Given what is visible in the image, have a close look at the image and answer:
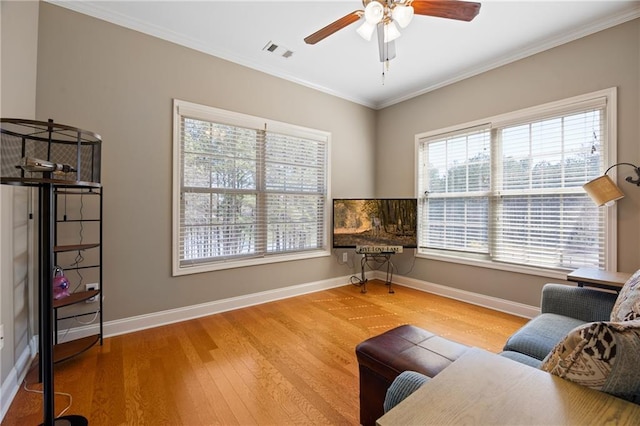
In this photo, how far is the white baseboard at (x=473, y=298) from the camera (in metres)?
3.00

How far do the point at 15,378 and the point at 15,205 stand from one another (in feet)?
3.65

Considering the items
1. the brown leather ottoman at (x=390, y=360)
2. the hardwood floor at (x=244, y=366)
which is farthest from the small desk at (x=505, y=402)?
the hardwood floor at (x=244, y=366)

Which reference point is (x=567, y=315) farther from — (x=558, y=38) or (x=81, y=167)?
(x=81, y=167)

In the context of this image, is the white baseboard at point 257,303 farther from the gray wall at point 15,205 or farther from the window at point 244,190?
the gray wall at point 15,205

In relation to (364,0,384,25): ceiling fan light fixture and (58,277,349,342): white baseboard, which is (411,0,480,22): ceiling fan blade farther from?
(58,277,349,342): white baseboard

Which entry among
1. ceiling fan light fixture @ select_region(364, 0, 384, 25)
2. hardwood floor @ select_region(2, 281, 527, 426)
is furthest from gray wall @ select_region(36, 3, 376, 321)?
ceiling fan light fixture @ select_region(364, 0, 384, 25)

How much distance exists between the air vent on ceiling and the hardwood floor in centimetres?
293

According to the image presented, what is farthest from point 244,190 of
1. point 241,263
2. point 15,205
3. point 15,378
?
point 15,378

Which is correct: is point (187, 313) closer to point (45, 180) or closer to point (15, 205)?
point (15, 205)

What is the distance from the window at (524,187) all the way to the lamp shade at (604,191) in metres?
0.29

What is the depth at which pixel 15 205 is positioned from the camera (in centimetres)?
181

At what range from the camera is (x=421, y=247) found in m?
4.06

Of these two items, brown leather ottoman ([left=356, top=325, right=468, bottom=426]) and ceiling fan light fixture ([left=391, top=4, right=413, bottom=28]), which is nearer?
brown leather ottoman ([left=356, top=325, right=468, bottom=426])

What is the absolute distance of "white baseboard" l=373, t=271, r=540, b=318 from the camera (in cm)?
300
